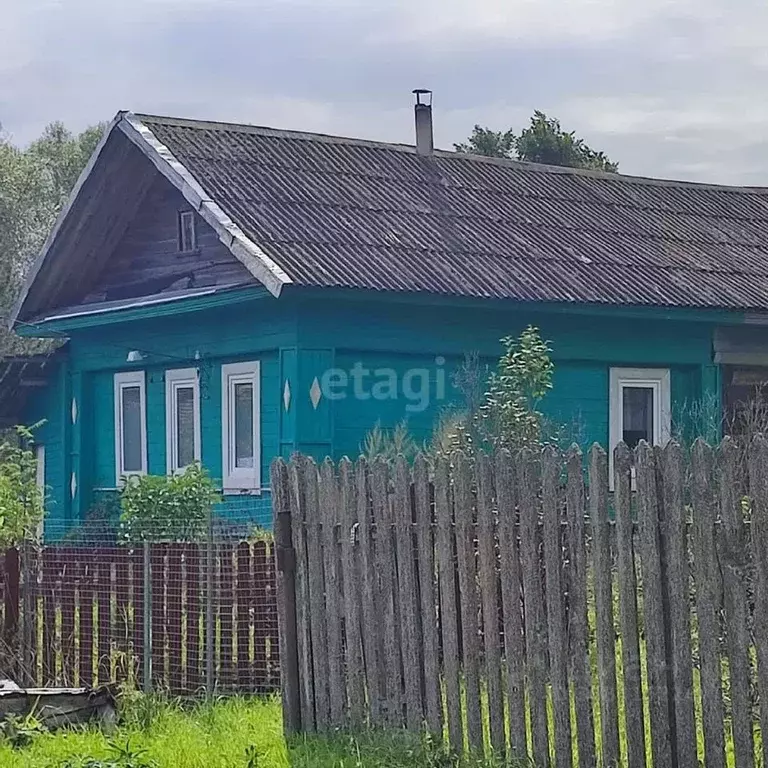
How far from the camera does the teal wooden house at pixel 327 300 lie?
587 inches

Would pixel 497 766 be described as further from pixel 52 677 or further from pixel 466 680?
pixel 52 677

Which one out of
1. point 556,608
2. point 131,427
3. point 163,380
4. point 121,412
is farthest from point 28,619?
point 121,412

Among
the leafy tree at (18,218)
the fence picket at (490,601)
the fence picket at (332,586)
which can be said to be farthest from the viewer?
the leafy tree at (18,218)

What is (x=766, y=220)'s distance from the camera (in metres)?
20.5

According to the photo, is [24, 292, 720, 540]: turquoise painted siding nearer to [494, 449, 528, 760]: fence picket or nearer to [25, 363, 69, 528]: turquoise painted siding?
[25, 363, 69, 528]: turquoise painted siding

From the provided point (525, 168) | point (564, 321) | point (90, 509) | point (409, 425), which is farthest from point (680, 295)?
point (90, 509)

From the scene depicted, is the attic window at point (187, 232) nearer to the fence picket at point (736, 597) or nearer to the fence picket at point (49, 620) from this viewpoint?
the fence picket at point (49, 620)

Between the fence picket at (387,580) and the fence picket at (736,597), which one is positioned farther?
the fence picket at (387,580)

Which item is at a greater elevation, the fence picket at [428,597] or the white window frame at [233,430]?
the white window frame at [233,430]

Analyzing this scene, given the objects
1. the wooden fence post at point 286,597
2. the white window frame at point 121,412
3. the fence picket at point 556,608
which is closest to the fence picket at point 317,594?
the wooden fence post at point 286,597

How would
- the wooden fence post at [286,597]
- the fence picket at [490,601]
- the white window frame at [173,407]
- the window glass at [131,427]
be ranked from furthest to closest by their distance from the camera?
the window glass at [131,427], the white window frame at [173,407], the wooden fence post at [286,597], the fence picket at [490,601]

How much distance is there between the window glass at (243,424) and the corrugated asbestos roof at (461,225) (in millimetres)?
1940

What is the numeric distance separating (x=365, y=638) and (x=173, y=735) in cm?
138

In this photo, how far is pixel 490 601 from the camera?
6.93 meters
